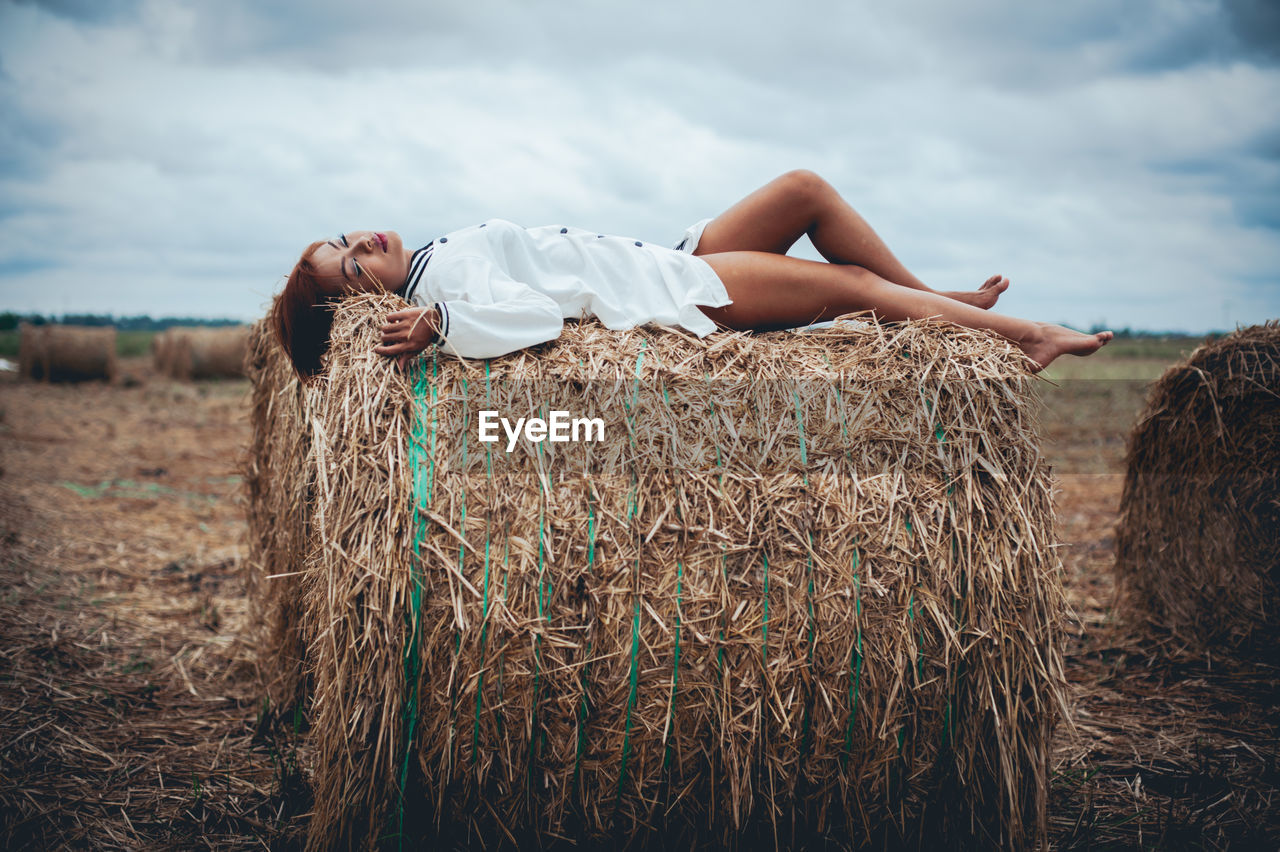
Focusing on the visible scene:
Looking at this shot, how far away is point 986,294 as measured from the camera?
136 inches

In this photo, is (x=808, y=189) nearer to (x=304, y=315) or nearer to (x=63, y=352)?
(x=304, y=315)

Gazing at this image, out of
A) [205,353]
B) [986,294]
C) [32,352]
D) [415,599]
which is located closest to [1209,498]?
[986,294]

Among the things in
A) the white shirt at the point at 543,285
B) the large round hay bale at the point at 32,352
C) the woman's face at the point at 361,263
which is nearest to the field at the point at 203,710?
the white shirt at the point at 543,285

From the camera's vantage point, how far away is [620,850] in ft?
8.34

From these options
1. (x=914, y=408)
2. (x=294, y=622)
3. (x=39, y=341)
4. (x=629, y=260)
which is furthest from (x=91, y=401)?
(x=914, y=408)

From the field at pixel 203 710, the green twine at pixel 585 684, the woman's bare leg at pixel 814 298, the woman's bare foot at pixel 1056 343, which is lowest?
the field at pixel 203 710

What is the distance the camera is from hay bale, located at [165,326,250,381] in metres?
18.9

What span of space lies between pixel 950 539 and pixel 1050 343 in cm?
102

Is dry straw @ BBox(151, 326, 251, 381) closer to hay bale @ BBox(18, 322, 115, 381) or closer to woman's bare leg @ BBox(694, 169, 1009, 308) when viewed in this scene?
hay bale @ BBox(18, 322, 115, 381)

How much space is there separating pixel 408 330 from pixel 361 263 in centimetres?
60

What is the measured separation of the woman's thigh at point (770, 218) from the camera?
339 centimetres

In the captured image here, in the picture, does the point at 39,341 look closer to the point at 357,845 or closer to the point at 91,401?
the point at 91,401

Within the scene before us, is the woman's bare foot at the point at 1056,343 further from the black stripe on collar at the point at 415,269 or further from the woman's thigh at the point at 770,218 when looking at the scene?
the black stripe on collar at the point at 415,269

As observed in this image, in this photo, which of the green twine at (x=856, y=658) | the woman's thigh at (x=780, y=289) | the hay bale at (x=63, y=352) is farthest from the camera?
the hay bale at (x=63, y=352)
